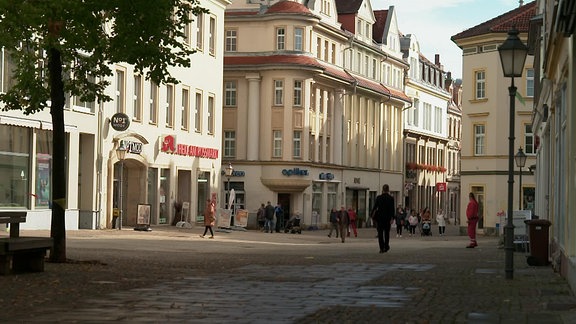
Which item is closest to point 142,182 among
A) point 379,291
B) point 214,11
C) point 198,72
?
point 198,72

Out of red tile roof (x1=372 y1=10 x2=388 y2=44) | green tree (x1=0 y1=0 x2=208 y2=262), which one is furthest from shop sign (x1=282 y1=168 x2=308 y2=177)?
green tree (x1=0 y1=0 x2=208 y2=262)

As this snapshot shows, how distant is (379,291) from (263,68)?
201ft

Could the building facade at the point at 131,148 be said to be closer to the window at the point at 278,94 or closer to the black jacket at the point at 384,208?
the window at the point at 278,94

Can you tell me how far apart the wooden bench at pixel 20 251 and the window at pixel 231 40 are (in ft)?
196

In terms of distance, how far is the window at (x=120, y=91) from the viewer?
Answer: 168ft

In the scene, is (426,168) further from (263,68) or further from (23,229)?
(23,229)

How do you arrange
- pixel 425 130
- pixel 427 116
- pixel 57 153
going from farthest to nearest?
1. pixel 427 116
2. pixel 425 130
3. pixel 57 153

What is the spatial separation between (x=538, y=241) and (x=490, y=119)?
1813 inches

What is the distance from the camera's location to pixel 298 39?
259ft

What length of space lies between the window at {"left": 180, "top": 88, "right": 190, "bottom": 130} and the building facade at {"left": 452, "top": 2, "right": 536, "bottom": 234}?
1986 centimetres

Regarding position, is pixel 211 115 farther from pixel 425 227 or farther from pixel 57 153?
pixel 57 153

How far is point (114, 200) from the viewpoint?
5206 cm

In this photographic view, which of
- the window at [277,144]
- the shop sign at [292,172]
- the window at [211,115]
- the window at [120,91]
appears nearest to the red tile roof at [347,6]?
the window at [277,144]

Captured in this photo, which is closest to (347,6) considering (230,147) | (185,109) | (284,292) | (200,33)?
(230,147)
